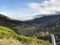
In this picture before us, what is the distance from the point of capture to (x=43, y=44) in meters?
19.3

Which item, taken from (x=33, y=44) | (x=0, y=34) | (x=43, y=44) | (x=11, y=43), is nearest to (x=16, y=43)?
(x=11, y=43)

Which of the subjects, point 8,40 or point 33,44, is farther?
point 33,44

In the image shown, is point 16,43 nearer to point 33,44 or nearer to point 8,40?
point 8,40

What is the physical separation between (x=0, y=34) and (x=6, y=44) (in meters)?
3.51

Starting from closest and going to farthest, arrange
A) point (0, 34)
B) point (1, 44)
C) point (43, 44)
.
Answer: point (1, 44) → point (0, 34) → point (43, 44)

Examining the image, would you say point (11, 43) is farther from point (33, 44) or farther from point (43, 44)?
point (43, 44)

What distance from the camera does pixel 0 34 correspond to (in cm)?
1802

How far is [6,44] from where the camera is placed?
14.6 metres

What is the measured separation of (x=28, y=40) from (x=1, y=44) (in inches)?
185

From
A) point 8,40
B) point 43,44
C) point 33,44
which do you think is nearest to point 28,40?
point 43,44

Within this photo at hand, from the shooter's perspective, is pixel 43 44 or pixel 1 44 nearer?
pixel 1 44

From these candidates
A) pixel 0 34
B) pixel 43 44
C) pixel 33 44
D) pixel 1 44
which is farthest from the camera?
pixel 43 44

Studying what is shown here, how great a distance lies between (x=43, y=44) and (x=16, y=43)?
4510 millimetres

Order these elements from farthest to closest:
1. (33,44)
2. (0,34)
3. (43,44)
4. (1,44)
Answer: (43,44) < (0,34) < (33,44) < (1,44)
